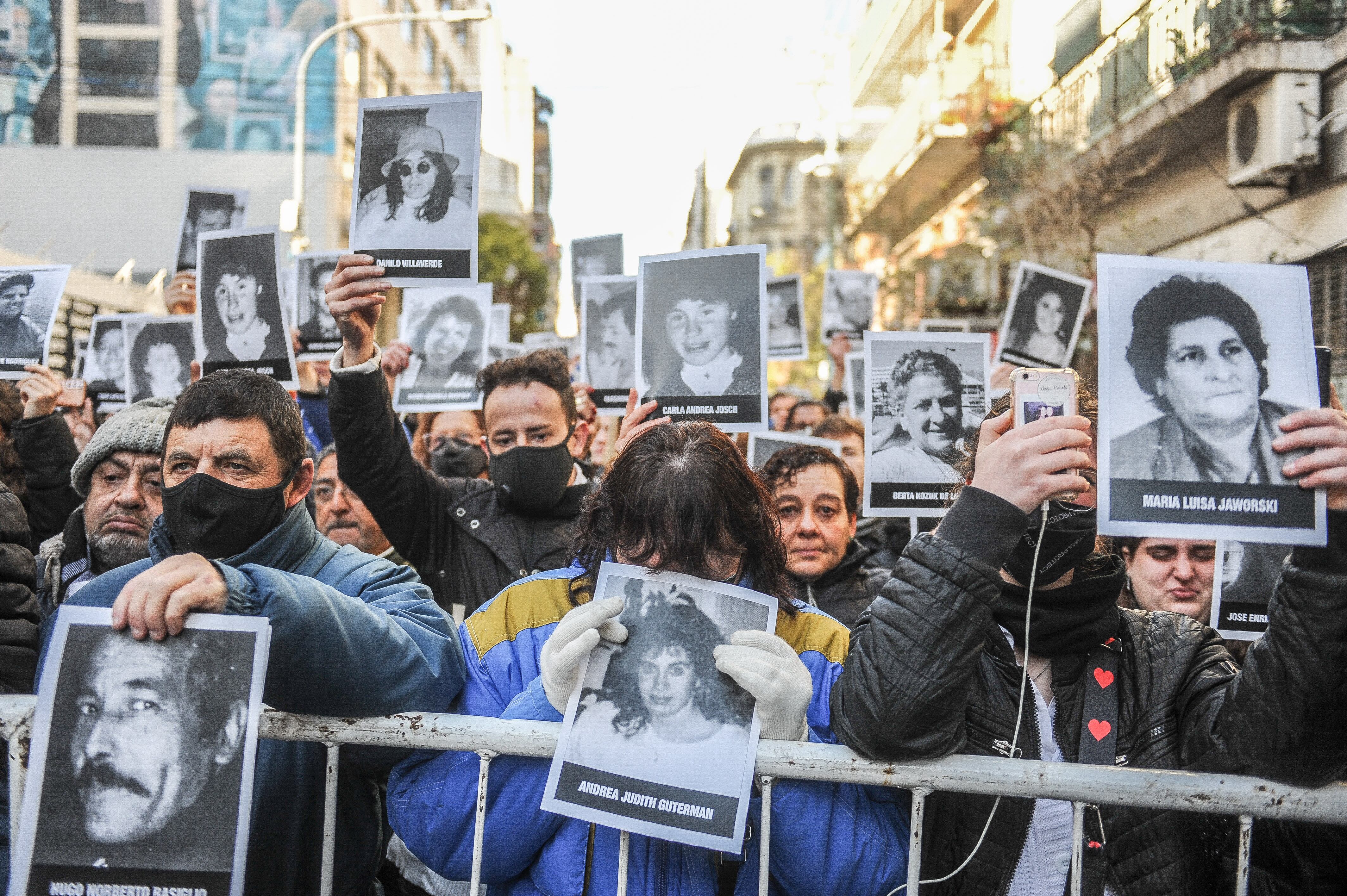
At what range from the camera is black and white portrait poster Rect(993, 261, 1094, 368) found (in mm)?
5117

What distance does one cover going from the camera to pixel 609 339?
173 inches

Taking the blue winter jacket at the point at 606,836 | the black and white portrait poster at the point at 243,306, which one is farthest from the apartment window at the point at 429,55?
the blue winter jacket at the point at 606,836

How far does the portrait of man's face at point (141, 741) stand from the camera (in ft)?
5.39

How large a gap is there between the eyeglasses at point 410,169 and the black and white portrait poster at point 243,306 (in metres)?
1.14

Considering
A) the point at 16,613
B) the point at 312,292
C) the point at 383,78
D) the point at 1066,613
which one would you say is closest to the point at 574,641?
the point at 1066,613

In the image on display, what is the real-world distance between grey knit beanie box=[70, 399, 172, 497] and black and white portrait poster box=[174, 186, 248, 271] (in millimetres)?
2203

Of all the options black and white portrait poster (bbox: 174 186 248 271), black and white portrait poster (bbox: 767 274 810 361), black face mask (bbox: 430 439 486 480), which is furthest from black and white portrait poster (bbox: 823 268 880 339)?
black and white portrait poster (bbox: 174 186 248 271)

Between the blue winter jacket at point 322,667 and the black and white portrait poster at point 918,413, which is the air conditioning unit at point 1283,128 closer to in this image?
the black and white portrait poster at point 918,413

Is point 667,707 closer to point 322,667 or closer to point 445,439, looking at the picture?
point 322,667

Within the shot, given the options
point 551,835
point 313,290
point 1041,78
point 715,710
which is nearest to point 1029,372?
point 715,710

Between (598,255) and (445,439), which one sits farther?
(598,255)

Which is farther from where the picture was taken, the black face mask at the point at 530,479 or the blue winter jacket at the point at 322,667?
the black face mask at the point at 530,479

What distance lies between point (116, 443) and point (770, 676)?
7.05 feet

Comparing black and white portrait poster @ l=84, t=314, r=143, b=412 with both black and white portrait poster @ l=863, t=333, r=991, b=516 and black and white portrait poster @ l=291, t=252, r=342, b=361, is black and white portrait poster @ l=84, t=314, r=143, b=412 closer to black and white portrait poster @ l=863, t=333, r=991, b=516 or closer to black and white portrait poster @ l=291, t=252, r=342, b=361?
black and white portrait poster @ l=291, t=252, r=342, b=361
